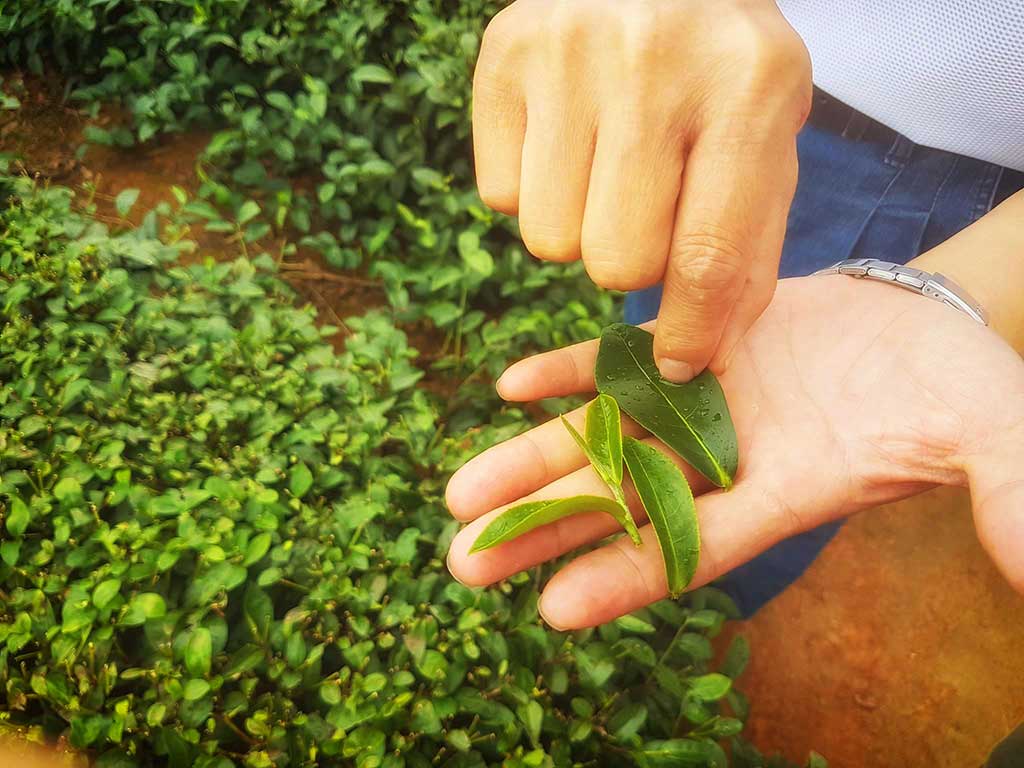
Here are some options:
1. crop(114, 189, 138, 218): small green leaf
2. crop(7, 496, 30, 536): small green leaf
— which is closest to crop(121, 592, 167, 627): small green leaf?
crop(7, 496, 30, 536): small green leaf

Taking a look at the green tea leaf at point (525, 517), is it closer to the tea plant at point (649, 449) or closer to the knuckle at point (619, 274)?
the tea plant at point (649, 449)

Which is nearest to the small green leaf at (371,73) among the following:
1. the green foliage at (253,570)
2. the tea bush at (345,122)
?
the tea bush at (345,122)

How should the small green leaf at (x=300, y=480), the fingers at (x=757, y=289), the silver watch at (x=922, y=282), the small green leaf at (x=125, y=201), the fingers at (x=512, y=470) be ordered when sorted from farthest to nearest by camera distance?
1. the small green leaf at (x=125, y=201)
2. the small green leaf at (x=300, y=480)
3. the silver watch at (x=922, y=282)
4. the fingers at (x=512, y=470)
5. the fingers at (x=757, y=289)

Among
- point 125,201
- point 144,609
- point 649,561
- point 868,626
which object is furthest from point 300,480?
point 868,626

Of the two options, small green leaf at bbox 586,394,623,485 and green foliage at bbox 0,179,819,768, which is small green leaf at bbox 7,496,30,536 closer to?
green foliage at bbox 0,179,819,768

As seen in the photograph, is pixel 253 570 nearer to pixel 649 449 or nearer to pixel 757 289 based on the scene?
pixel 649 449

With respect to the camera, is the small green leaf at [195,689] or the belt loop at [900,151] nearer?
the small green leaf at [195,689]

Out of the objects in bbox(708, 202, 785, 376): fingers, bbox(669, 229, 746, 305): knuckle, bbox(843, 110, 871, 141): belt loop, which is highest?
bbox(669, 229, 746, 305): knuckle
